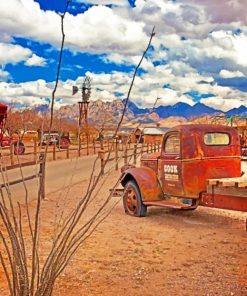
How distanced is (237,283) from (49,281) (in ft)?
10.2

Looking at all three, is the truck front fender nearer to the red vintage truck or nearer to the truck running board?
the red vintage truck

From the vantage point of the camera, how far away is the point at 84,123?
3.87m

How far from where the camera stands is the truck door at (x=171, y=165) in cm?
918

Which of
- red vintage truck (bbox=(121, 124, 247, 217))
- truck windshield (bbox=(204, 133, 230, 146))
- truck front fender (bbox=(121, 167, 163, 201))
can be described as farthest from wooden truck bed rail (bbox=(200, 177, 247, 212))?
truck front fender (bbox=(121, 167, 163, 201))

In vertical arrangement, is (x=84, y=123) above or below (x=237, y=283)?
above

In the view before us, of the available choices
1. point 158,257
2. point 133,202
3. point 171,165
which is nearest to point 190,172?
point 171,165

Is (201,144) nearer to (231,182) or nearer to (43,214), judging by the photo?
(231,182)

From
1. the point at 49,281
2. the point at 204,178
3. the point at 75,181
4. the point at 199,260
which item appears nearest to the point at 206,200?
the point at 204,178

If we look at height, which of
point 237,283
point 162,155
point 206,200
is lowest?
point 237,283

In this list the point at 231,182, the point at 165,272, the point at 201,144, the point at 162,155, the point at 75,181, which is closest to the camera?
the point at 165,272

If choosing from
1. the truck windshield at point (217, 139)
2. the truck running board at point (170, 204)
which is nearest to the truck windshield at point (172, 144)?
the truck windshield at point (217, 139)

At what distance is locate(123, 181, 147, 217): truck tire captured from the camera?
392 inches

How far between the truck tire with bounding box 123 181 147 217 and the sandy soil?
0.17m

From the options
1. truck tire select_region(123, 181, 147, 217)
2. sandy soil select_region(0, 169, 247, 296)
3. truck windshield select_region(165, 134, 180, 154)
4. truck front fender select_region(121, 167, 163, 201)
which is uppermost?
truck windshield select_region(165, 134, 180, 154)
